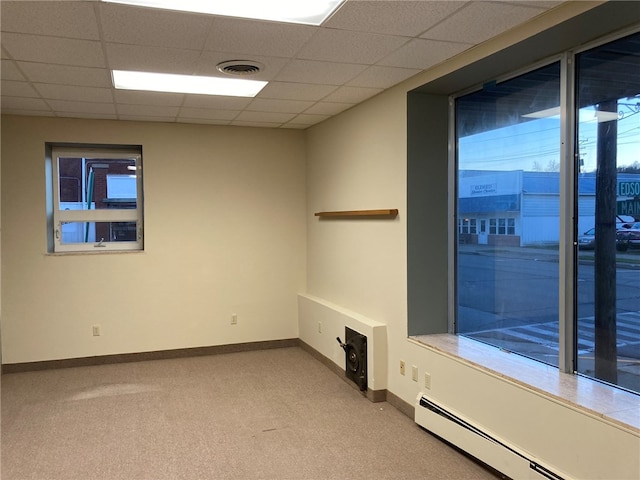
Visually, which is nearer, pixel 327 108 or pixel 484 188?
pixel 484 188

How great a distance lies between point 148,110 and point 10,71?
139 centimetres

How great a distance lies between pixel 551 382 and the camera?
2703 millimetres

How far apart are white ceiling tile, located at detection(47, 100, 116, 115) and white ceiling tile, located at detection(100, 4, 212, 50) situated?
1753 mm

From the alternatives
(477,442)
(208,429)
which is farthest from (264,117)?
(477,442)

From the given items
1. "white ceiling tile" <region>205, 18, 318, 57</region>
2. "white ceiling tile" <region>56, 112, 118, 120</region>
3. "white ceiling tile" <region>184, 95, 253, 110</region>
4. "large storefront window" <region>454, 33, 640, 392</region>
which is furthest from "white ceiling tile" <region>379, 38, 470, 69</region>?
"white ceiling tile" <region>56, 112, 118, 120</region>

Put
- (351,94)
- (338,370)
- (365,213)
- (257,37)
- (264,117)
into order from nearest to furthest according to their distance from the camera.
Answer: (257,37)
(351,94)
(365,213)
(338,370)
(264,117)

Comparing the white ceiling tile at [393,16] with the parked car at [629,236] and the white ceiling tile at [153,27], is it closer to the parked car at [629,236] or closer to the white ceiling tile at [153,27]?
the white ceiling tile at [153,27]

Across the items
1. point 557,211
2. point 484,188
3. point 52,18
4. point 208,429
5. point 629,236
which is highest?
point 52,18

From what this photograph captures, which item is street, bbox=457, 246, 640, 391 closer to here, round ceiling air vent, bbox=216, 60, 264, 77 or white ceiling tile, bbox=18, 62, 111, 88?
round ceiling air vent, bbox=216, 60, 264, 77

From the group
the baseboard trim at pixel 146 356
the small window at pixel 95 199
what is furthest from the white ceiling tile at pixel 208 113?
the baseboard trim at pixel 146 356

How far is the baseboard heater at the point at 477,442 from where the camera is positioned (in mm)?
2627

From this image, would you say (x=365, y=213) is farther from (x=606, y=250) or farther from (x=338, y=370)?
(x=606, y=250)

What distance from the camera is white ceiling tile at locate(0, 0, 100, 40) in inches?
91.7

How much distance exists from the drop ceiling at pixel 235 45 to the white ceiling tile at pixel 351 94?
0.01 meters
